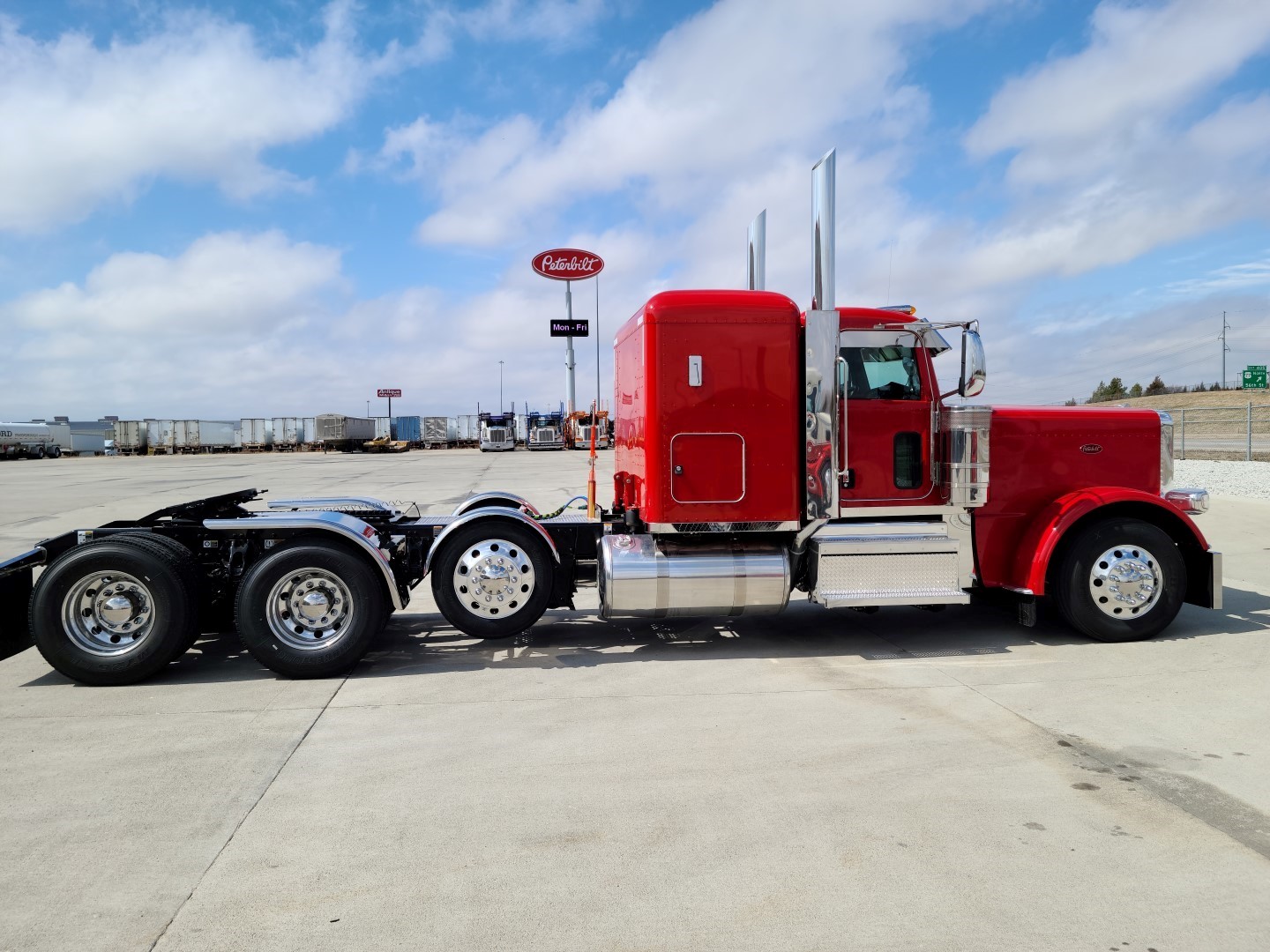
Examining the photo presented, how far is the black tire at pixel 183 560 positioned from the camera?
595 centimetres

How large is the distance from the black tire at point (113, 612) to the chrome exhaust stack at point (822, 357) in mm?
4486

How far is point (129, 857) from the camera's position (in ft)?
11.6

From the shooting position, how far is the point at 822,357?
6438 mm

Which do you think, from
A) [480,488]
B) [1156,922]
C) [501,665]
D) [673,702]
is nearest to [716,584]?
[673,702]

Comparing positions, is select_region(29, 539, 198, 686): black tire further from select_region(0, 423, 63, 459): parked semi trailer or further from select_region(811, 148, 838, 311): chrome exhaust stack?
select_region(0, 423, 63, 459): parked semi trailer

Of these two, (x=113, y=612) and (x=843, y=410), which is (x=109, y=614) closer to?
(x=113, y=612)

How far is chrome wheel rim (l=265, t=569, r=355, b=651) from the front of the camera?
6.08 meters

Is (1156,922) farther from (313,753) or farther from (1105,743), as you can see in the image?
(313,753)

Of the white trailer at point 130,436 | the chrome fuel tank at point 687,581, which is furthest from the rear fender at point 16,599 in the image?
the white trailer at point 130,436

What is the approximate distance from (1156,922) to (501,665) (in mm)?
4401

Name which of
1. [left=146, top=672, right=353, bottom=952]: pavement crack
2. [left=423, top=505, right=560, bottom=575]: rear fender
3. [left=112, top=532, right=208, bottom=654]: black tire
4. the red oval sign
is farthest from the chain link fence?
[left=112, top=532, right=208, bottom=654]: black tire

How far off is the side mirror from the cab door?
436mm

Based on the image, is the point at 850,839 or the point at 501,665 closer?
the point at 850,839

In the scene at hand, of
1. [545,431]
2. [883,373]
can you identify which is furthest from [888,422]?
[545,431]
